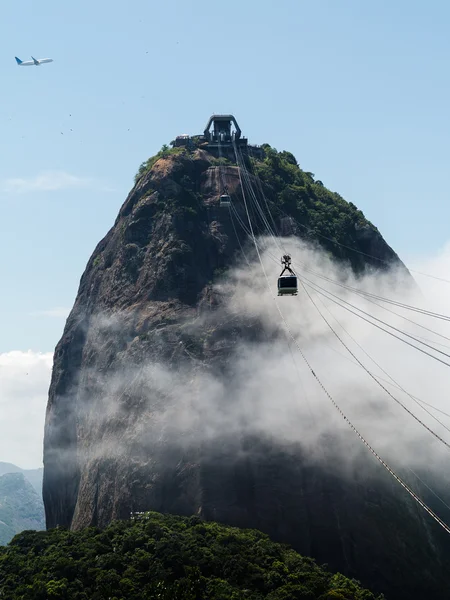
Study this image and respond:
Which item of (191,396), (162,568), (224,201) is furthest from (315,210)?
(162,568)

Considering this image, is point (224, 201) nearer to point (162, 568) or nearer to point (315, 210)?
point (315, 210)

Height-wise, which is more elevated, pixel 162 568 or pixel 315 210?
pixel 315 210

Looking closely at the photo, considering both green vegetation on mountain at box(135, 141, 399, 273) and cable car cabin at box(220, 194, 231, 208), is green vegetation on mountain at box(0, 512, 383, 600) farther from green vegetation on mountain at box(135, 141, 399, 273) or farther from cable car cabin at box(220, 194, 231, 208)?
green vegetation on mountain at box(135, 141, 399, 273)

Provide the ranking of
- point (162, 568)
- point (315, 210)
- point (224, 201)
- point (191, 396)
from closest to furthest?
point (162, 568) → point (191, 396) → point (224, 201) → point (315, 210)

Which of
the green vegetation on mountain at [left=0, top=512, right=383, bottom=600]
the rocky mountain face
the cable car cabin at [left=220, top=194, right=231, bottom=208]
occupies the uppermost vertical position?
the cable car cabin at [left=220, top=194, right=231, bottom=208]

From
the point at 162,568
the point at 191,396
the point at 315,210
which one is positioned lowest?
the point at 162,568

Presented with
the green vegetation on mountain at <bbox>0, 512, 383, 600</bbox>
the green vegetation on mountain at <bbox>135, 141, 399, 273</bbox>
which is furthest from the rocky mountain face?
the green vegetation on mountain at <bbox>0, 512, 383, 600</bbox>

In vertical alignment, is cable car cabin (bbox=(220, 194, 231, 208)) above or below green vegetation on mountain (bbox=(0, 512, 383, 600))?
above

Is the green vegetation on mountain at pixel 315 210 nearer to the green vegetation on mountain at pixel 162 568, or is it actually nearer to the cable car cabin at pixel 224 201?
the cable car cabin at pixel 224 201
